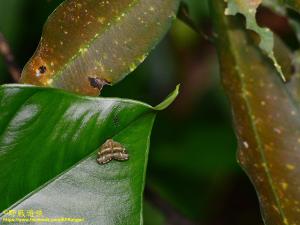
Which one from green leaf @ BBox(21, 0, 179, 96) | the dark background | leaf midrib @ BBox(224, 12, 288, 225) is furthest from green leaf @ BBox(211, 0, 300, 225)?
the dark background

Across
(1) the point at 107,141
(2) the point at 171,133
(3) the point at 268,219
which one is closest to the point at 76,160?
(1) the point at 107,141

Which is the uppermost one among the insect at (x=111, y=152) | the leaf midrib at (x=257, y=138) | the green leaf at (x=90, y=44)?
the green leaf at (x=90, y=44)

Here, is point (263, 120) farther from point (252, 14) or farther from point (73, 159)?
point (73, 159)

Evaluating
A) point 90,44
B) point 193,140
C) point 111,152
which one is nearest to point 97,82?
point 90,44

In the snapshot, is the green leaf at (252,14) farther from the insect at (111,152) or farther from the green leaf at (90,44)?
the insect at (111,152)

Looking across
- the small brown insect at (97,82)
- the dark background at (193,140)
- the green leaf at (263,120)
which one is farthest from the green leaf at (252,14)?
the dark background at (193,140)

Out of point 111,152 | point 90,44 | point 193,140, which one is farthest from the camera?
point 193,140

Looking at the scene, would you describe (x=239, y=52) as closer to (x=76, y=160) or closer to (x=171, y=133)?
(x=76, y=160)
